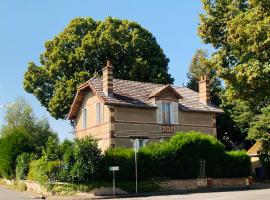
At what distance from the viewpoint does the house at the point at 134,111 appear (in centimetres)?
3559

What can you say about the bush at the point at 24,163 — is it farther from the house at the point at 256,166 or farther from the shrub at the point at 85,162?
the house at the point at 256,166

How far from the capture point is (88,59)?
5097 cm

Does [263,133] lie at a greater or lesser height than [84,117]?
lesser

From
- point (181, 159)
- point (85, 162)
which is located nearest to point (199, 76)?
point (181, 159)

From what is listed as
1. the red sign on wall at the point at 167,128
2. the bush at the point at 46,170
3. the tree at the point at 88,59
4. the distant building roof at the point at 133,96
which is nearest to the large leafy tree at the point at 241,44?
the bush at the point at 46,170

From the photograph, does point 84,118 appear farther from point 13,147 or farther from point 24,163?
point 13,147

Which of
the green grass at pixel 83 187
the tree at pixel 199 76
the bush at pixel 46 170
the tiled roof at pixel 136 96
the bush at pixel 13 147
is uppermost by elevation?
the tree at pixel 199 76

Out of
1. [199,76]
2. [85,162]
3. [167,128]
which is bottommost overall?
[85,162]

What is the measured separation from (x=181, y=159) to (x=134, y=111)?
19.0 feet

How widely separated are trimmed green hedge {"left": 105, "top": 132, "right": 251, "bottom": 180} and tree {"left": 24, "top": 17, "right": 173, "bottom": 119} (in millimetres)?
16922

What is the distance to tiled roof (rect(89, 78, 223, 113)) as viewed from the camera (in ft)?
118

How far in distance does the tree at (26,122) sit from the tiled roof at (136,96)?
25.7 m

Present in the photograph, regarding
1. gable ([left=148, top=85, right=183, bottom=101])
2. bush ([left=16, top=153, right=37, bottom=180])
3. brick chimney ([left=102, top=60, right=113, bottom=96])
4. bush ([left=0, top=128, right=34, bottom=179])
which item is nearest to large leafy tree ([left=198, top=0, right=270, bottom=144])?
brick chimney ([left=102, top=60, right=113, bottom=96])

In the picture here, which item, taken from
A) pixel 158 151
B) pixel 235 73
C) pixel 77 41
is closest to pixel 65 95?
pixel 77 41
